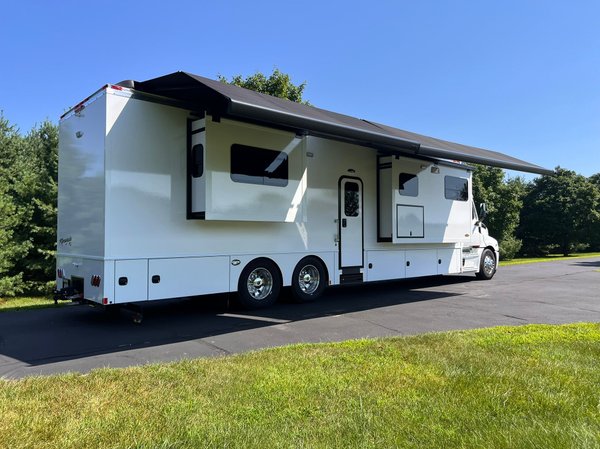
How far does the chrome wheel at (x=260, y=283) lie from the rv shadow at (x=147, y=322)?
32cm

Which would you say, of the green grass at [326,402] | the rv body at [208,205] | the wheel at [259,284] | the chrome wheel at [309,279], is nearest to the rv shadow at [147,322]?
the wheel at [259,284]

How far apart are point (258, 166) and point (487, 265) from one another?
8759 mm

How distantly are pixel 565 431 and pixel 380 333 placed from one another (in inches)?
140

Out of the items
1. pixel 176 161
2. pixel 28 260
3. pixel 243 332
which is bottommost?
pixel 243 332

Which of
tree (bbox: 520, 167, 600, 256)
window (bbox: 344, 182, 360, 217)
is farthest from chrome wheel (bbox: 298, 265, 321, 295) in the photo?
tree (bbox: 520, 167, 600, 256)

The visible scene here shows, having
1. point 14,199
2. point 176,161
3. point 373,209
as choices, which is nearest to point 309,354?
point 176,161

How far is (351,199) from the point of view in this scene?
10172mm

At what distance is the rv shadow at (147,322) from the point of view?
5988mm

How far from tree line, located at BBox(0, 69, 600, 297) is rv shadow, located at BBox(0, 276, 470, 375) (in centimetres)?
332

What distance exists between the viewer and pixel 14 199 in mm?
12258

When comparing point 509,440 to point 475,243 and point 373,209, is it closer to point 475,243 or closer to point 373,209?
point 373,209

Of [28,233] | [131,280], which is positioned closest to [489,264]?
[131,280]

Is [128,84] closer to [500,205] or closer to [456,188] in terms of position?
[456,188]

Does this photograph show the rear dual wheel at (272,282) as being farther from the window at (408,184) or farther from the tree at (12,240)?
the tree at (12,240)
